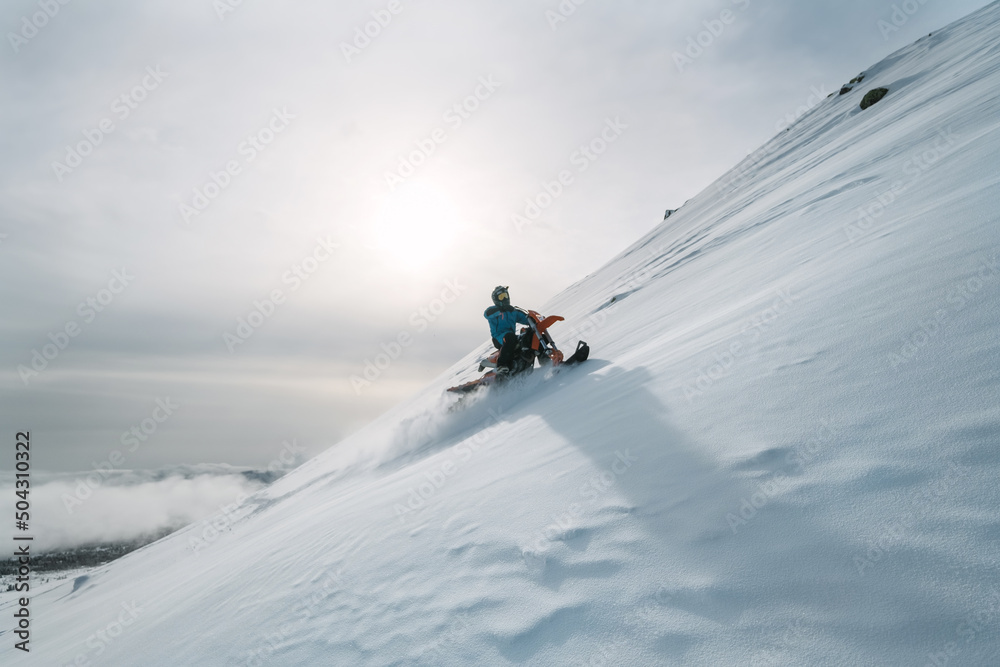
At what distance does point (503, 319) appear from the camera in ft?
28.8

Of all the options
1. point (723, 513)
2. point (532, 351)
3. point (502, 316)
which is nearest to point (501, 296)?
point (502, 316)

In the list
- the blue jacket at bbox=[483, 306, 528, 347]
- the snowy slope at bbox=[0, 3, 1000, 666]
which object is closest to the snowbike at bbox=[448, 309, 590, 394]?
the blue jacket at bbox=[483, 306, 528, 347]

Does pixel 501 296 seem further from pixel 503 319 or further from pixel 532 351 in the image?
pixel 532 351

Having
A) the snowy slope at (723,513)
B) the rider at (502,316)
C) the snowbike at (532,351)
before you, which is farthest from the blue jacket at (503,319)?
the snowy slope at (723,513)

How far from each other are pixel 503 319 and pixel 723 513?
6637 mm

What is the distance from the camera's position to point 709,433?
3035mm

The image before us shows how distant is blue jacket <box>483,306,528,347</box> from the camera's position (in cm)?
874

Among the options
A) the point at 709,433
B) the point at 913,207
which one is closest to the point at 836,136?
the point at 913,207

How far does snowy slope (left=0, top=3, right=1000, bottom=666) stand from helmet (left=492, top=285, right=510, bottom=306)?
2.79m

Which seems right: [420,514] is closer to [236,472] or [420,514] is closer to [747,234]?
[747,234]

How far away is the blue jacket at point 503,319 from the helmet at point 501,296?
0.10 meters

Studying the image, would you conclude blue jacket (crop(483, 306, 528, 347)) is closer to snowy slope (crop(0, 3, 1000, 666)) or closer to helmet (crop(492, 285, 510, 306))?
helmet (crop(492, 285, 510, 306))

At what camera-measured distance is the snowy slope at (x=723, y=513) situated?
176cm

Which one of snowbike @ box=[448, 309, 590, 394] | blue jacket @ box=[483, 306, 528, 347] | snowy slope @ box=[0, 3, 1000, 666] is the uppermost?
blue jacket @ box=[483, 306, 528, 347]
